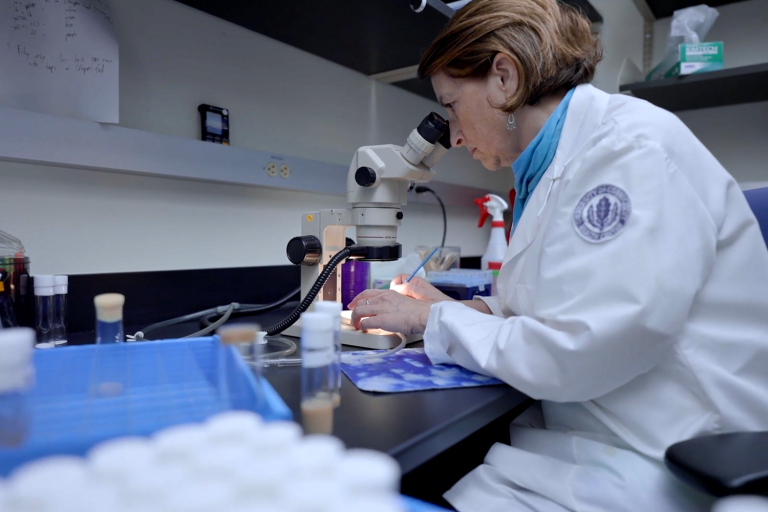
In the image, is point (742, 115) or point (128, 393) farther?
point (742, 115)

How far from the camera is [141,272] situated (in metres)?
1.23

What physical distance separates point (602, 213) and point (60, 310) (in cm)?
105

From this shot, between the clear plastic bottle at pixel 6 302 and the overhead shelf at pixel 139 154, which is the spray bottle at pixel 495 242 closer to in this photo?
the overhead shelf at pixel 139 154

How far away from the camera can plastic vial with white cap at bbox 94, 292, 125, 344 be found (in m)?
0.66

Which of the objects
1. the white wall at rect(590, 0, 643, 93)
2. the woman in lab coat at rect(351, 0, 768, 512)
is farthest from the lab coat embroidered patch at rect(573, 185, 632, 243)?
the white wall at rect(590, 0, 643, 93)

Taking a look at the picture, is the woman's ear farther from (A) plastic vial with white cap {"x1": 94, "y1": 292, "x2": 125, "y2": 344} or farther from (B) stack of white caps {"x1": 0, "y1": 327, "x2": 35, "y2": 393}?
(B) stack of white caps {"x1": 0, "y1": 327, "x2": 35, "y2": 393}

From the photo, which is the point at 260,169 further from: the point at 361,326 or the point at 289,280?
the point at 361,326

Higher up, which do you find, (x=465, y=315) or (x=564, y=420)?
(x=465, y=315)

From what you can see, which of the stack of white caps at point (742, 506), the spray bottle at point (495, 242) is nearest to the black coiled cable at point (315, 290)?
the stack of white caps at point (742, 506)

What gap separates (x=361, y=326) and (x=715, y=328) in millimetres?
618

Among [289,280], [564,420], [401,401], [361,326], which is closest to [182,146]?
[289,280]

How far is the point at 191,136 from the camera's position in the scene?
4.40 feet

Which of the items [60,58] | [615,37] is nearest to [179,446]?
[60,58]

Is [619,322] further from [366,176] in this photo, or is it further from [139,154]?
[139,154]
